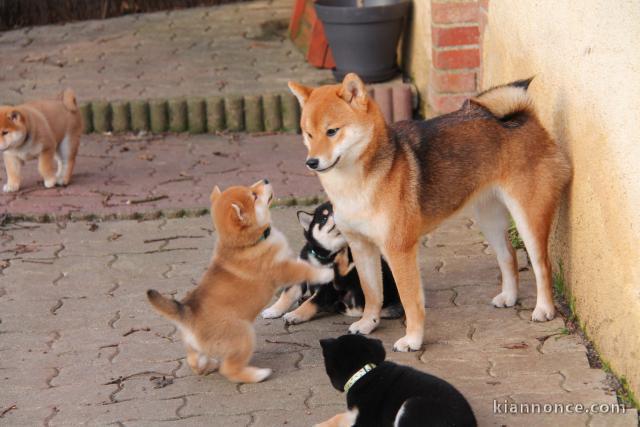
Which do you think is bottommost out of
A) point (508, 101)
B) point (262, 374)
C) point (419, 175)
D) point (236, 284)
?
point (262, 374)

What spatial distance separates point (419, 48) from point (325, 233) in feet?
11.3

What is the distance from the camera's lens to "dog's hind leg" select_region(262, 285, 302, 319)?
564 centimetres

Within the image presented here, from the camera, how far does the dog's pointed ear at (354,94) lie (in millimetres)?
4887

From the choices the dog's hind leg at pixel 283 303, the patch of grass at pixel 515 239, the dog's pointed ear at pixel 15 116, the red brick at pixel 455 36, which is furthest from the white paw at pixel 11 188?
the patch of grass at pixel 515 239

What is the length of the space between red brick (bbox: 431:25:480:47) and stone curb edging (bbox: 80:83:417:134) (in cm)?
154

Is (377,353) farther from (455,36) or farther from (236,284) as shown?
(455,36)

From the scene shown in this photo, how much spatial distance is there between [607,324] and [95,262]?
329 centimetres

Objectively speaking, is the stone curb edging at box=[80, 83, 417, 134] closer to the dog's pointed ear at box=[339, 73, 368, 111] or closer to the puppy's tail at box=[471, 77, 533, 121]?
the puppy's tail at box=[471, 77, 533, 121]

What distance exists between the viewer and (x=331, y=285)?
559cm

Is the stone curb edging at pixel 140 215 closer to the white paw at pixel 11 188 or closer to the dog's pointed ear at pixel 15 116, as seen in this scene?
the white paw at pixel 11 188

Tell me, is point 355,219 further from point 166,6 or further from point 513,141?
Result: point 166,6

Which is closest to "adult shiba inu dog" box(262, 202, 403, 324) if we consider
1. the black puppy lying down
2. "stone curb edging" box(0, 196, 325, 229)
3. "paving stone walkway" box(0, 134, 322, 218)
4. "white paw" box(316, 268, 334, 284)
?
"white paw" box(316, 268, 334, 284)

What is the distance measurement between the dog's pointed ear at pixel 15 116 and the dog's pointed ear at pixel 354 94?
3.44 meters

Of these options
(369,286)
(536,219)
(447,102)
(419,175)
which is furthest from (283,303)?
(447,102)
